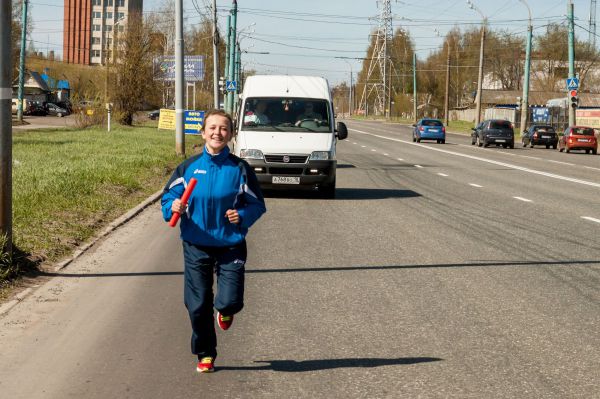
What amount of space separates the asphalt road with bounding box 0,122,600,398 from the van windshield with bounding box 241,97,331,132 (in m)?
4.80

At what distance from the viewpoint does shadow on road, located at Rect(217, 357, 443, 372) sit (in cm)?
597

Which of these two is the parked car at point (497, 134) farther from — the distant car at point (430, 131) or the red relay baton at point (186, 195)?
the red relay baton at point (186, 195)

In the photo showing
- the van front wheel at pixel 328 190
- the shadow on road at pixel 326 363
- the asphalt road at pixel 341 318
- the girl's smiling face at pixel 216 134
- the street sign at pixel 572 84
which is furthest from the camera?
the street sign at pixel 572 84

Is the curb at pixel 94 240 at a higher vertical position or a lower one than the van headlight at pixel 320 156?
lower

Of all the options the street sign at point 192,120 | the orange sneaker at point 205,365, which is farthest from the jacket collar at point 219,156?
the street sign at point 192,120

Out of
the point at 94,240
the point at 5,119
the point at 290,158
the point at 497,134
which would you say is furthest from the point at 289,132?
the point at 497,134

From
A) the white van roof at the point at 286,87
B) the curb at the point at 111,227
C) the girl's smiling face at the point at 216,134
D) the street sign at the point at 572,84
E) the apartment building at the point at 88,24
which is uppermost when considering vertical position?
the apartment building at the point at 88,24

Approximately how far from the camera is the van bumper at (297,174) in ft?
60.0

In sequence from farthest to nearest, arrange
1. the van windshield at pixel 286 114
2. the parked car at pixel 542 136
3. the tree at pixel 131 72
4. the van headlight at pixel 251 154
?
1. the tree at pixel 131 72
2. the parked car at pixel 542 136
3. the van windshield at pixel 286 114
4. the van headlight at pixel 251 154

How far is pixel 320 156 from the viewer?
725 inches

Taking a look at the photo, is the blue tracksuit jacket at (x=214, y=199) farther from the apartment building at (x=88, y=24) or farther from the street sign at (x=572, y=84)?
the apartment building at (x=88, y=24)

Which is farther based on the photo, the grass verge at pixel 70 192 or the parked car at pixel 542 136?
the parked car at pixel 542 136

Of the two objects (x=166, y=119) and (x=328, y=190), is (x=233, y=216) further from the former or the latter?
(x=166, y=119)

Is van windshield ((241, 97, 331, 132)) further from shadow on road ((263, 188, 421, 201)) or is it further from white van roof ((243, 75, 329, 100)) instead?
shadow on road ((263, 188, 421, 201))
